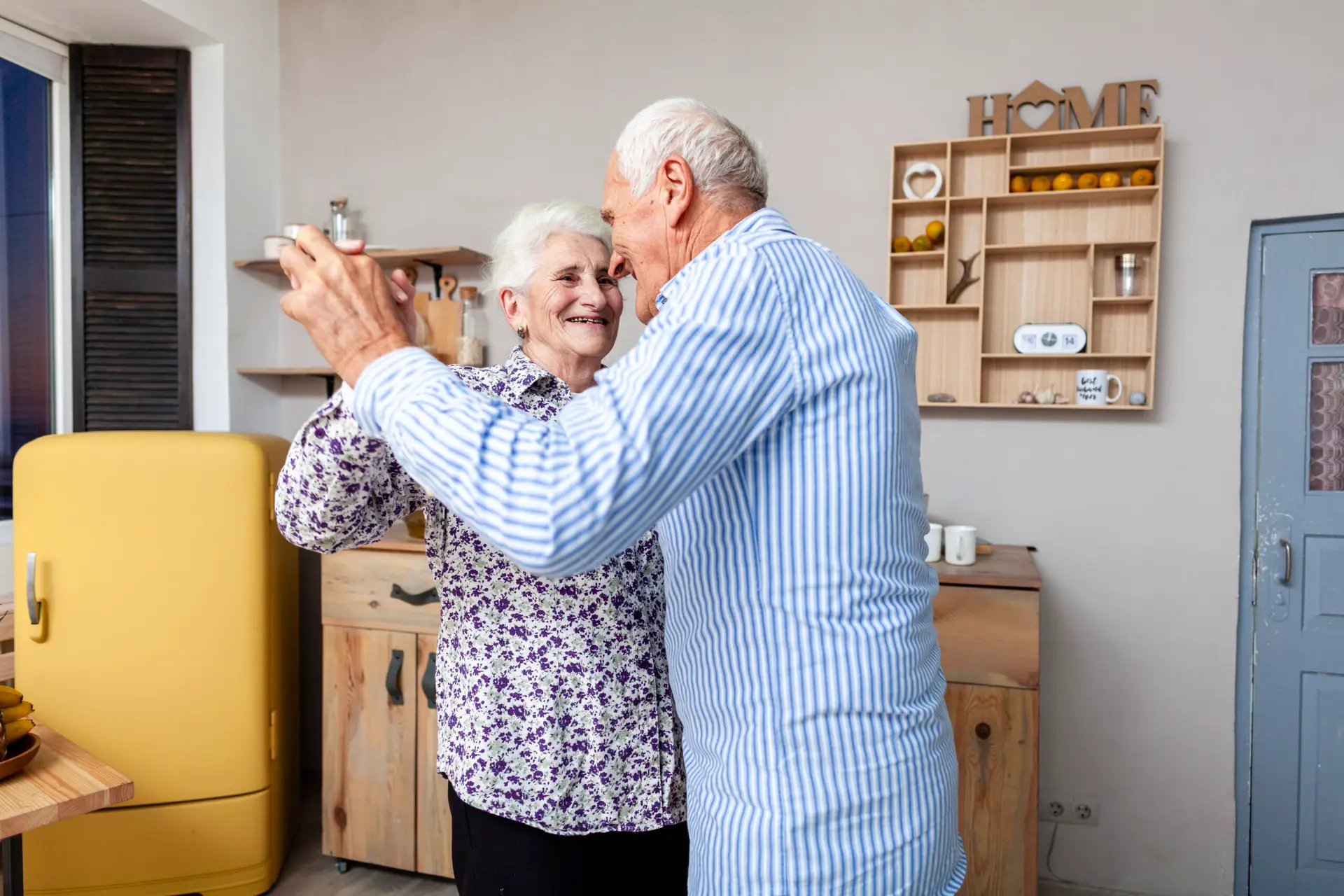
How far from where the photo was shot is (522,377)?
131 centimetres

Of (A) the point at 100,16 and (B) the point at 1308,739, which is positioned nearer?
(B) the point at 1308,739

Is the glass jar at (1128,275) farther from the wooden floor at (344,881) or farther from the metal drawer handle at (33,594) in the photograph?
the metal drawer handle at (33,594)

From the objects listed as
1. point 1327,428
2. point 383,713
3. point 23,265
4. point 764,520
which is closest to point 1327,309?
point 1327,428

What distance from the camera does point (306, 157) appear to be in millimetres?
3516

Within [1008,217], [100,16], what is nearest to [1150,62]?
[1008,217]

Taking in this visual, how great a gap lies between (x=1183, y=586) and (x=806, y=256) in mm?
2335

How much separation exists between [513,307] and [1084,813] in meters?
2.39

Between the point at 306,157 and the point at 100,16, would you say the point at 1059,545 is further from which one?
the point at 100,16

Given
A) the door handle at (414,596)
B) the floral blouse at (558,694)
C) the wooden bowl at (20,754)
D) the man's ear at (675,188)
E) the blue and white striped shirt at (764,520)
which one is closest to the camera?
the blue and white striped shirt at (764,520)

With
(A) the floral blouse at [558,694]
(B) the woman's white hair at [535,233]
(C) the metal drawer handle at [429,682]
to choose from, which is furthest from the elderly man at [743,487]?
(C) the metal drawer handle at [429,682]

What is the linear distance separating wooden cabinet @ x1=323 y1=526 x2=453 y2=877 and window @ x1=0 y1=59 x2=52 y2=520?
1.24 m

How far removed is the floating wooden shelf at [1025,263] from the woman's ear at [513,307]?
4.95ft

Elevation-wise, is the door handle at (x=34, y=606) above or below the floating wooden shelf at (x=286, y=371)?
below

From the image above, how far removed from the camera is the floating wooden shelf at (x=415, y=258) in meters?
3.11
